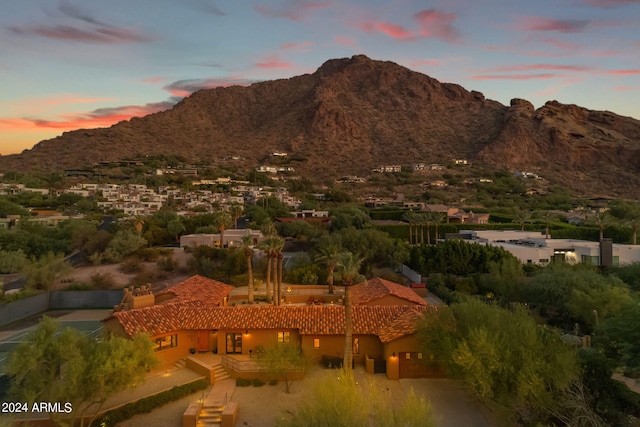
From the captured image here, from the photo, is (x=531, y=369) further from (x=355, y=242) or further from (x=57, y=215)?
(x=57, y=215)

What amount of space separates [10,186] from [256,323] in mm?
90591

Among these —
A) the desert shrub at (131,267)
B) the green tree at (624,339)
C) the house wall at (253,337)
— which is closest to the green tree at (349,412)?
the green tree at (624,339)

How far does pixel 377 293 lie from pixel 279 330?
8.24 m

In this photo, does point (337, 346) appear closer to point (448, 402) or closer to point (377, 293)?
point (448, 402)

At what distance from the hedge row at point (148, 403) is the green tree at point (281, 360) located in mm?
3040

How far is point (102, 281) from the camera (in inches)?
1571

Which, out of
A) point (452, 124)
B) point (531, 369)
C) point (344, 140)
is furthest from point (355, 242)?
point (452, 124)

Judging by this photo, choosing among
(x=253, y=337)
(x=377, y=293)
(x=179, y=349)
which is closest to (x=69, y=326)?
(x=179, y=349)

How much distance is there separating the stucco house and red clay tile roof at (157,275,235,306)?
7.91ft

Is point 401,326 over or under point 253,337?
over

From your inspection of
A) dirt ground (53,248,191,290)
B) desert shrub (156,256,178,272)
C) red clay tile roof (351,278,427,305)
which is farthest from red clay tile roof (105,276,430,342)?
desert shrub (156,256,178,272)

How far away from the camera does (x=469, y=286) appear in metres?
36.6

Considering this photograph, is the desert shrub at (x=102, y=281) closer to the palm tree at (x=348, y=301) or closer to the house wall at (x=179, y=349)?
the house wall at (x=179, y=349)

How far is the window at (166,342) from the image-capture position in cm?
2264
